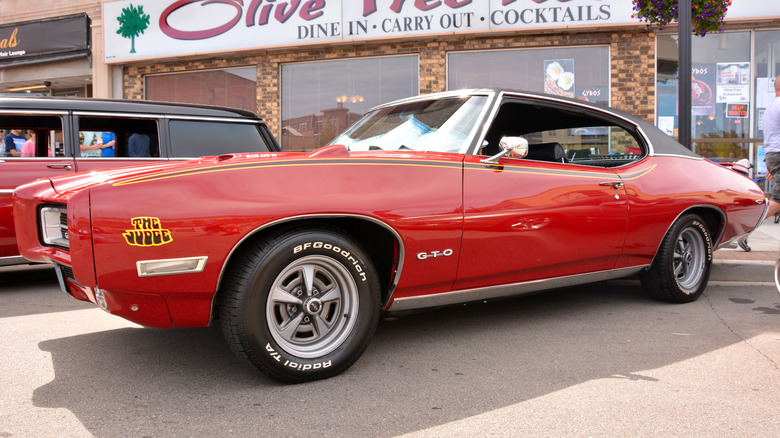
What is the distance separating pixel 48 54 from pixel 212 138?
36.3ft

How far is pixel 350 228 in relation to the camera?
10.2 ft

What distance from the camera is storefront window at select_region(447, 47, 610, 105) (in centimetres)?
1116

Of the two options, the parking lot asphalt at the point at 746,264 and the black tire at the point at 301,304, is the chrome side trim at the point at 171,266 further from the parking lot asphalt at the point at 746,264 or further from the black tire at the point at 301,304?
the parking lot asphalt at the point at 746,264

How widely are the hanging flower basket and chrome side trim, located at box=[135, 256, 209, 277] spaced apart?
640cm

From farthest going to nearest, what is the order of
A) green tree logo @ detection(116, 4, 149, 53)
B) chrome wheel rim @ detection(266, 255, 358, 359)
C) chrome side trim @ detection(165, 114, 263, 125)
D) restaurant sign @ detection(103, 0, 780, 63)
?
green tree logo @ detection(116, 4, 149, 53) → restaurant sign @ detection(103, 0, 780, 63) → chrome side trim @ detection(165, 114, 263, 125) → chrome wheel rim @ detection(266, 255, 358, 359)

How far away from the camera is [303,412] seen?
2.54 meters

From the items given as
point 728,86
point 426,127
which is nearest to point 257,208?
point 426,127

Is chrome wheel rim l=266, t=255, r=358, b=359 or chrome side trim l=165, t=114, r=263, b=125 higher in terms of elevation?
chrome side trim l=165, t=114, r=263, b=125

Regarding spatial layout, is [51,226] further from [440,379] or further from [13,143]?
[13,143]

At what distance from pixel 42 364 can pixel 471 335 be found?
237 centimetres

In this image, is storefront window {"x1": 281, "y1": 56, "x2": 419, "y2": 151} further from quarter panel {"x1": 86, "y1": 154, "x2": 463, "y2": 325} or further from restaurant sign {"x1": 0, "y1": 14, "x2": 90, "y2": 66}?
quarter panel {"x1": 86, "y1": 154, "x2": 463, "y2": 325}

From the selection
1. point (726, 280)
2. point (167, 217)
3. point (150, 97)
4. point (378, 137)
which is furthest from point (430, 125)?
point (150, 97)

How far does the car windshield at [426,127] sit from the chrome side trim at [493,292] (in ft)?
2.65

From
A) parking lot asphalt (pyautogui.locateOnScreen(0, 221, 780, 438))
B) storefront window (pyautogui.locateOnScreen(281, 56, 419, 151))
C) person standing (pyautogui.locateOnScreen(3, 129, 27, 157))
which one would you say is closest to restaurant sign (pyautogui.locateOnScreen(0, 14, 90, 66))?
storefront window (pyautogui.locateOnScreen(281, 56, 419, 151))
